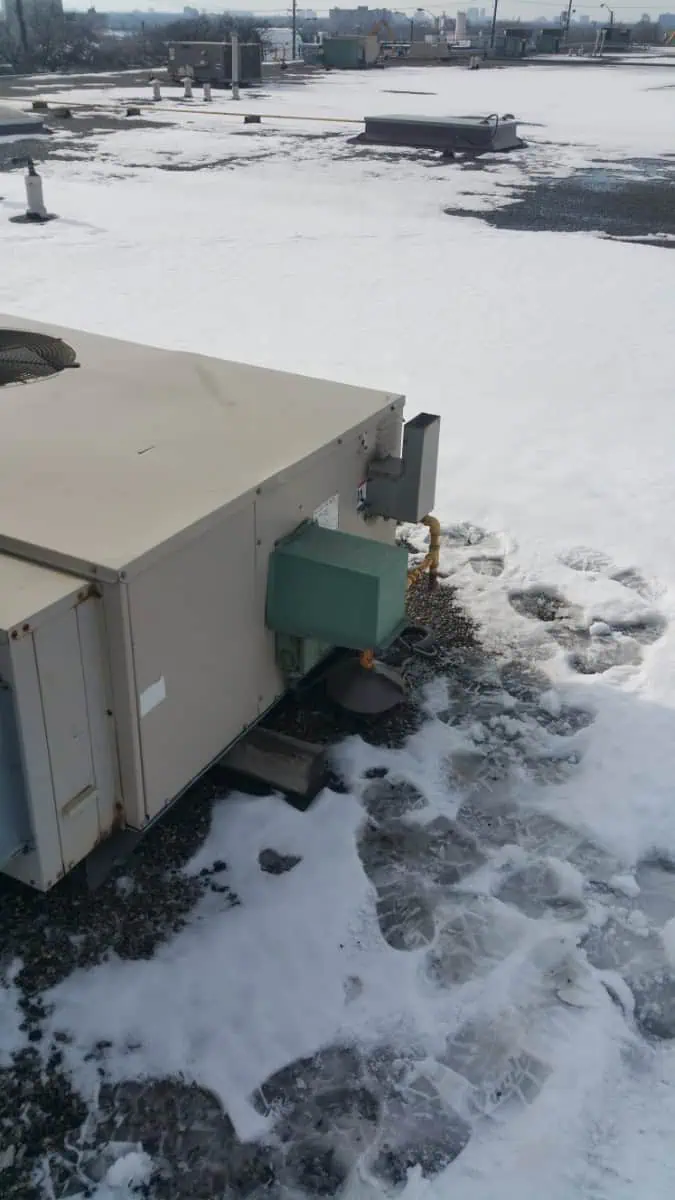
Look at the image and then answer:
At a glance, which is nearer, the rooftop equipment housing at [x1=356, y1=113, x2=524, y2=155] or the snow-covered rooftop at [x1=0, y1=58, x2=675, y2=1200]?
the snow-covered rooftop at [x1=0, y1=58, x2=675, y2=1200]

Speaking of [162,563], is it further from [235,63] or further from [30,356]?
[235,63]

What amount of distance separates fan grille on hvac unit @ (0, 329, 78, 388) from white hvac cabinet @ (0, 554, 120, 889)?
109 cm

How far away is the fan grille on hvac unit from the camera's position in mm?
2699

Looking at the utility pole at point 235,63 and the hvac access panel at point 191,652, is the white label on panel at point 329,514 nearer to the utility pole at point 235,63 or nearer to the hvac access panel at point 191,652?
the hvac access panel at point 191,652

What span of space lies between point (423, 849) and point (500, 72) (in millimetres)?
35904

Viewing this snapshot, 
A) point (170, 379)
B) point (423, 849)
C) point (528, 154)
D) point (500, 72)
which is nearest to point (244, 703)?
point (423, 849)

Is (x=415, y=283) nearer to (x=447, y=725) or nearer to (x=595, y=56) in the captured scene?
(x=447, y=725)

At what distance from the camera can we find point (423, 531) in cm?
371

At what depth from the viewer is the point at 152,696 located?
6.20 feet

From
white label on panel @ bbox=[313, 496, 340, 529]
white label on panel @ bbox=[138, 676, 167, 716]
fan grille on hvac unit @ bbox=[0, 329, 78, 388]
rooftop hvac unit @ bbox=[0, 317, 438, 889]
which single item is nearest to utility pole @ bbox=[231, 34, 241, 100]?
fan grille on hvac unit @ bbox=[0, 329, 78, 388]

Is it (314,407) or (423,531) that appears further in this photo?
(423,531)

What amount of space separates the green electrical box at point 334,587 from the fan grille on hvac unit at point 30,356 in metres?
1.00

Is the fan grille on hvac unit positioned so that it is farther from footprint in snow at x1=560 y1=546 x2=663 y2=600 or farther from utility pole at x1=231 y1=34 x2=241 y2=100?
utility pole at x1=231 y1=34 x2=241 y2=100

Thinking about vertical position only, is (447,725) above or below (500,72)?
below
